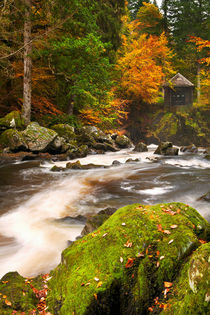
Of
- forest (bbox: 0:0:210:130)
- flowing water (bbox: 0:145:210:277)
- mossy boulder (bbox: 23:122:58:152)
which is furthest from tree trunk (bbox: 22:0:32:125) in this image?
flowing water (bbox: 0:145:210:277)

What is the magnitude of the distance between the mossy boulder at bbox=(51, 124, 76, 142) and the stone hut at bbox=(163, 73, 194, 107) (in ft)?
52.2

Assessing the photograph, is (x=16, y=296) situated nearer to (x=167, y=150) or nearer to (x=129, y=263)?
(x=129, y=263)

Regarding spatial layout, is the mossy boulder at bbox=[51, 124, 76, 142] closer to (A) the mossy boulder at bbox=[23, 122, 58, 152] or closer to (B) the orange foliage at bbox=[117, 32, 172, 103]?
(A) the mossy boulder at bbox=[23, 122, 58, 152]

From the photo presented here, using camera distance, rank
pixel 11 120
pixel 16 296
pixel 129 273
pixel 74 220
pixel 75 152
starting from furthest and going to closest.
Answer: pixel 75 152 < pixel 11 120 < pixel 74 220 < pixel 16 296 < pixel 129 273

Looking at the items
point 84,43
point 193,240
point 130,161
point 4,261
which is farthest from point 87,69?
point 193,240

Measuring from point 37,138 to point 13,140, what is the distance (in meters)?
1.14

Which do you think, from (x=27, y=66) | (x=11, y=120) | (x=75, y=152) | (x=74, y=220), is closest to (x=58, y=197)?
(x=74, y=220)

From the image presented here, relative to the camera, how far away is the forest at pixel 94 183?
203 cm

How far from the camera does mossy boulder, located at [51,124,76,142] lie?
46.2 feet

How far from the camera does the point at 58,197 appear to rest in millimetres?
6742

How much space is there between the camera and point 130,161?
491 inches

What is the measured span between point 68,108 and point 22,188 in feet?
31.9

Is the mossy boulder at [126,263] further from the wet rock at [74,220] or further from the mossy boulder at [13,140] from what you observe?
the mossy boulder at [13,140]

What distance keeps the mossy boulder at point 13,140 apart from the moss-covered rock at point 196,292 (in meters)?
10.8
